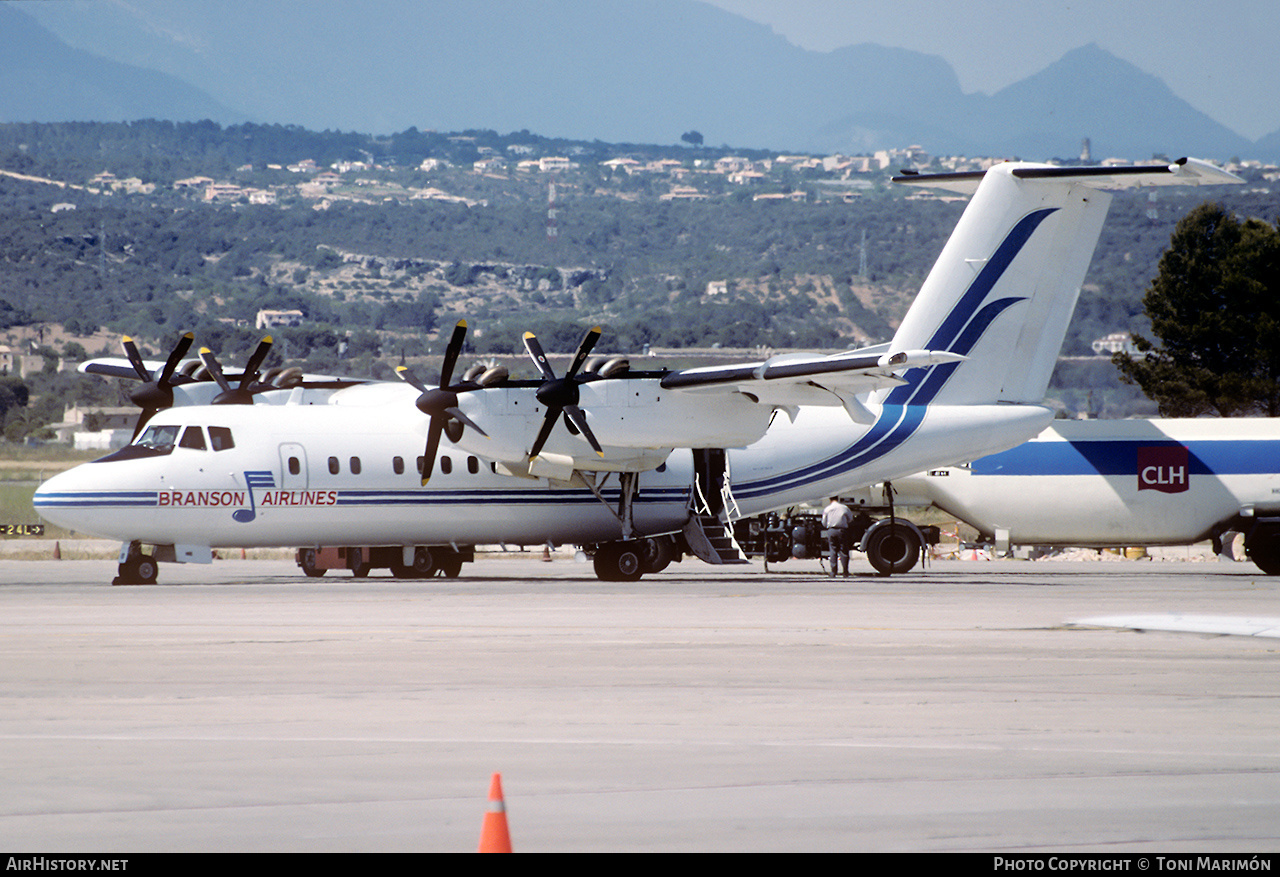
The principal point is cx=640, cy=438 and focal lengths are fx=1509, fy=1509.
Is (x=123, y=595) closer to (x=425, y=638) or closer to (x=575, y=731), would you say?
(x=425, y=638)

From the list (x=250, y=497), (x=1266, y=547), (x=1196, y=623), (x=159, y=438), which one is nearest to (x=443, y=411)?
(x=250, y=497)

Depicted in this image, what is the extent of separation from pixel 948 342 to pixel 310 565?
14.8 m

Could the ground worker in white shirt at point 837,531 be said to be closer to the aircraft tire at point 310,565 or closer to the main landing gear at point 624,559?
the main landing gear at point 624,559

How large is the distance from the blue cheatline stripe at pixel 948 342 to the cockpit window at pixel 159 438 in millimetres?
13953

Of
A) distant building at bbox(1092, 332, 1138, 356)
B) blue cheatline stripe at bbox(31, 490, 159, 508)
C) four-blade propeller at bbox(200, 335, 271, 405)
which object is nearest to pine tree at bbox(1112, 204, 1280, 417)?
four-blade propeller at bbox(200, 335, 271, 405)

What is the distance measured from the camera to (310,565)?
1332 inches

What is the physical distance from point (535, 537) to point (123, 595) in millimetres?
9382

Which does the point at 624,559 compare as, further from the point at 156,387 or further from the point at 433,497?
the point at 156,387

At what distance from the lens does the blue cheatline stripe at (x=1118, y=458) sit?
36.7 meters

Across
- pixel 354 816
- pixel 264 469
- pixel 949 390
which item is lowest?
pixel 354 816

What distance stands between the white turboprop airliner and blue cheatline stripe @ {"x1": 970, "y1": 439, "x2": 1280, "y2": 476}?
5218 millimetres

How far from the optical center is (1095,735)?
35.8ft

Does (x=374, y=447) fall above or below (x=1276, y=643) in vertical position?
above

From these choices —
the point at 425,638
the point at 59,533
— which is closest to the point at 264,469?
the point at 425,638
